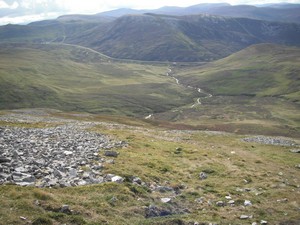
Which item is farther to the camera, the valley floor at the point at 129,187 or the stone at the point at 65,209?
the valley floor at the point at 129,187

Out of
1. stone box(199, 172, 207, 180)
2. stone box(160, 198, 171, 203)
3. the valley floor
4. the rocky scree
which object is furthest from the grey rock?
stone box(199, 172, 207, 180)

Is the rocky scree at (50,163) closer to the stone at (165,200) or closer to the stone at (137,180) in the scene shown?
the stone at (137,180)

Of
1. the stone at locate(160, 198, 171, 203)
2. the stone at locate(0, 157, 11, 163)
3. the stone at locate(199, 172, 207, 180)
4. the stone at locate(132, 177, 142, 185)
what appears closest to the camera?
the stone at locate(160, 198, 171, 203)

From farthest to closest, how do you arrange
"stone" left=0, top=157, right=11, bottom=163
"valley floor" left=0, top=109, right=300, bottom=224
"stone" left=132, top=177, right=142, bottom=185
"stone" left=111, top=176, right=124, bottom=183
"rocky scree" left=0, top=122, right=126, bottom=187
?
"stone" left=132, top=177, right=142, bottom=185
"stone" left=111, top=176, right=124, bottom=183
"stone" left=0, top=157, right=11, bottom=163
"rocky scree" left=0, top=122, right=126, bottom=187
"valley floor" left=0, top=109, right=300, bottom=224

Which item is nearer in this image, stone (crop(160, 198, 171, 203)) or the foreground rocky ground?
the foreground rocky ground

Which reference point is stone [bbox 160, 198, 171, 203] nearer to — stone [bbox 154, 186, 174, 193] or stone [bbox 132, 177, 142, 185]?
stone [bbox 154, 186, 174, 193]

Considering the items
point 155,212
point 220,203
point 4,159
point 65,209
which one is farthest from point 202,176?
point 4,159

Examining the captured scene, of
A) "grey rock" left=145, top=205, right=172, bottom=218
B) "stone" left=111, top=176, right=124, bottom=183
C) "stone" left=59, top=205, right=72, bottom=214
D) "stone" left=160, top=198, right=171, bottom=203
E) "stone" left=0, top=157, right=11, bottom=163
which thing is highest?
"stone" left=0, top=157, right=11, bottom=163

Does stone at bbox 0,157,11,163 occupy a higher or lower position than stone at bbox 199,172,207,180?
higher

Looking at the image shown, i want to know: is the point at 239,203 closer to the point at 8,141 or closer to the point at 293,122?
the point at 8,141

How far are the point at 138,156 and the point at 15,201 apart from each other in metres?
19.4

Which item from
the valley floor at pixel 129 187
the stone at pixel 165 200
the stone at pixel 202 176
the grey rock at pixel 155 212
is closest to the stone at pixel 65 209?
the valley floor at pixel 129 187

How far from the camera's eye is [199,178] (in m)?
33.0

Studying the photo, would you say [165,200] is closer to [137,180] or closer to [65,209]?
[137,180]
